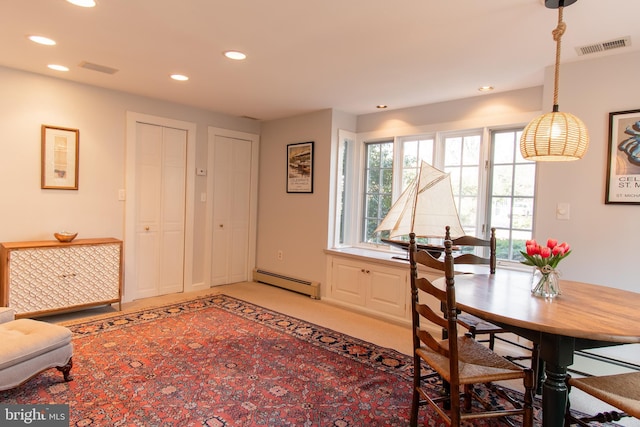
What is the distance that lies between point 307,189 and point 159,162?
1.81 meters

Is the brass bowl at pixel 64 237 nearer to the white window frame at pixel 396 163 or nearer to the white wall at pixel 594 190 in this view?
the white window frame at pixel 396 163

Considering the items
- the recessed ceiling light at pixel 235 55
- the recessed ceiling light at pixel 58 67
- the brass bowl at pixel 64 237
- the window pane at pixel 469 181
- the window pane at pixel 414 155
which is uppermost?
the recessed ceiling light at pixel 235 55

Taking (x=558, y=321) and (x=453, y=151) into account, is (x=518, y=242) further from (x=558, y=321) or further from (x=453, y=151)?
(x=558, y=321)

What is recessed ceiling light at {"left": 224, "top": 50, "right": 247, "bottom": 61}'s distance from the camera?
2846mm

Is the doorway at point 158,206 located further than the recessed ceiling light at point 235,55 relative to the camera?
Yes

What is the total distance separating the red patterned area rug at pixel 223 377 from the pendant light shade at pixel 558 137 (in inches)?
60.8

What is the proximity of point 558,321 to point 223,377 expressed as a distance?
2031 mm

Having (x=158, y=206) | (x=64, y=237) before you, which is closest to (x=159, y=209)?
(x=158, y=206)

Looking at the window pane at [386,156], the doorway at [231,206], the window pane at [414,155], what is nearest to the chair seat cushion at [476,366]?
A: the window pane at [414,155]

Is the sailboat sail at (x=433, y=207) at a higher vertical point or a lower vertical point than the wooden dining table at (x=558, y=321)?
higher

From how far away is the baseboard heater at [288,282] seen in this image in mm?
4652

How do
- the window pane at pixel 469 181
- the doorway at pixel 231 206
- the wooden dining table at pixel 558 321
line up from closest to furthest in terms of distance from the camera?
the wooden dining table at pixel 558 321 → the window pane at pixel 469 181 → the doorway at pixel 231 206

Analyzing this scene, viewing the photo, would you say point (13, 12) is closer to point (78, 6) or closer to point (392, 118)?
point (78, 6)

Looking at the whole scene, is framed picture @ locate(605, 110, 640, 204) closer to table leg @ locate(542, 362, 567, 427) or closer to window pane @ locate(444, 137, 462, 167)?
window pane @ locate(444, 137, 462, 167)
